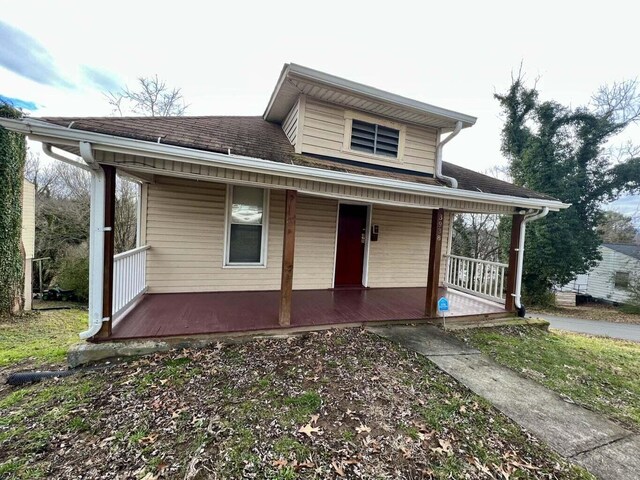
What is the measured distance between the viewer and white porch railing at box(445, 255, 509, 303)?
21.1 feet

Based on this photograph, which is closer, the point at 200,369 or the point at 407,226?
the point at 200,369

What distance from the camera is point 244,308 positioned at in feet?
16.1

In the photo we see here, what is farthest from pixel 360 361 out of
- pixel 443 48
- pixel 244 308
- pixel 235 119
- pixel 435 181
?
pixel 443 48

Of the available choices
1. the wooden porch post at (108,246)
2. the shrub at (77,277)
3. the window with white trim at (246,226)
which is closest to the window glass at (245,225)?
Answer: the window with white trim at (246,226)

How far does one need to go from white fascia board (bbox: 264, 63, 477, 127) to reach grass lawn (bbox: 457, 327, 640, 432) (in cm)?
413

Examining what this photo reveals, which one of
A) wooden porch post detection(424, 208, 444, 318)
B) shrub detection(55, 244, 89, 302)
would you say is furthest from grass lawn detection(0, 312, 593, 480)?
shrub detection(55, 244, 89, 302)

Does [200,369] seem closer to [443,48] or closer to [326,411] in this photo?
[326,411]

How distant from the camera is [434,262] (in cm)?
494

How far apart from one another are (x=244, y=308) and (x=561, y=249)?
48.9 feet

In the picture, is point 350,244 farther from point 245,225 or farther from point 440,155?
point 440,155

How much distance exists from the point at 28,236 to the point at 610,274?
3044 centimetres

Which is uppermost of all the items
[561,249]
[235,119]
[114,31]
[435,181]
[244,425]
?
[114,31]

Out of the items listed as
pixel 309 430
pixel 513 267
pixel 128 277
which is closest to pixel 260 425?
pixel 309 430

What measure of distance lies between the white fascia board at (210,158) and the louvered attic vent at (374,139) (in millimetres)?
1767
